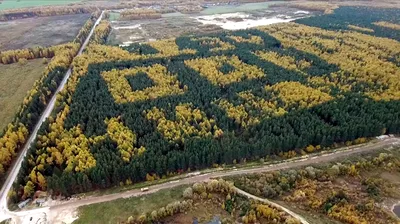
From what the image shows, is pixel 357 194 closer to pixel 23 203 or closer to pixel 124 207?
pixel 124 207

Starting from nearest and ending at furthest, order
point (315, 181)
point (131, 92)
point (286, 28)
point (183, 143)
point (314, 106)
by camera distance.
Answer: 1. point (315, 181)
2. point (183, 143)
3. point (314, 106)
4. point (131, 92)
5. point (286, 28)

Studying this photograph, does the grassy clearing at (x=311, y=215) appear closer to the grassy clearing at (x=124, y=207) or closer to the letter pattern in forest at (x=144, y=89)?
the grassy clearing at (x=124, y=207)

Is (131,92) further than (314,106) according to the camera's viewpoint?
Yes

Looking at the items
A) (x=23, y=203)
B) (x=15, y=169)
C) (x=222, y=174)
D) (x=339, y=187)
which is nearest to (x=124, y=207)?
(x=23, y=203)

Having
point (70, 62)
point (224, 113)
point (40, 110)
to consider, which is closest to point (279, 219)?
point (224, 113)

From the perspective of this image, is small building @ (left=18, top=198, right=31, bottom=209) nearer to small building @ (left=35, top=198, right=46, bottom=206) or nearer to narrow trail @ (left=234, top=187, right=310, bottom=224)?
small building @ (left=35, top=198, right=46, bottom=206)

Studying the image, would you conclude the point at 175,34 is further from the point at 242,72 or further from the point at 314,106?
the point at 314,106
